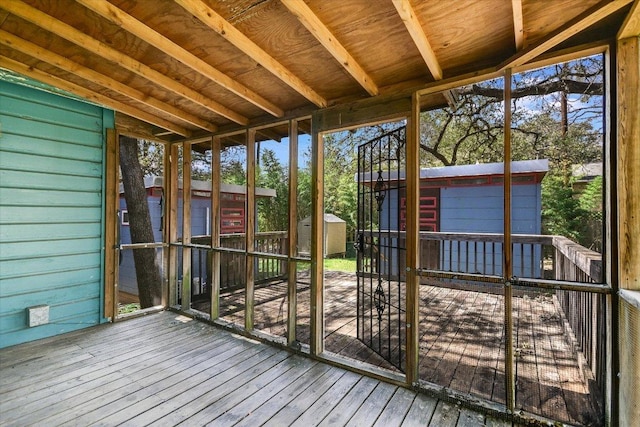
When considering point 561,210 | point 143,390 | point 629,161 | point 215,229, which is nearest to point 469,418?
point 629,161

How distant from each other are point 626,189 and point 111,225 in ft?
14.9

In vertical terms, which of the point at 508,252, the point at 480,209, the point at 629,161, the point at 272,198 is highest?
the point at 272,198

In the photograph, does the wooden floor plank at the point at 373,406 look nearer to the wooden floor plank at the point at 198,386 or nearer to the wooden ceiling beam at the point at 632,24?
the wooden floor plank at the point at 198,386

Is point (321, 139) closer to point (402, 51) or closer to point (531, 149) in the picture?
point (402, 51)

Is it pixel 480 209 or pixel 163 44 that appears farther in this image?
pixel 480 209

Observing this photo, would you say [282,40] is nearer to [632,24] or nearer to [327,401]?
[632,24]

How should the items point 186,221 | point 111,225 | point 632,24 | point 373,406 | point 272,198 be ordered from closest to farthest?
point 632,24, point 373,406, point 111,225, point 186,221, point 272,198

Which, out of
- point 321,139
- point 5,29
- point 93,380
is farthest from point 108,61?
point 93,380

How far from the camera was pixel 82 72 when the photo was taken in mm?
2254

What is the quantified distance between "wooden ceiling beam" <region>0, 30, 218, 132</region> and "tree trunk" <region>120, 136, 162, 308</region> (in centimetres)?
191

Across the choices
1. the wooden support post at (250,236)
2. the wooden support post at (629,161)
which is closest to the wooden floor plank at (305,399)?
the wooden support post at (250,236)

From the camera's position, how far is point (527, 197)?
18.1 ft

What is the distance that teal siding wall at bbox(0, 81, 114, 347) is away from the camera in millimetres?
2771

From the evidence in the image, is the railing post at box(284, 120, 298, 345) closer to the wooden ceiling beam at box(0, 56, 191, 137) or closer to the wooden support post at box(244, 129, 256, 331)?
the wooden support post at box(244, 129, 256, 331)
